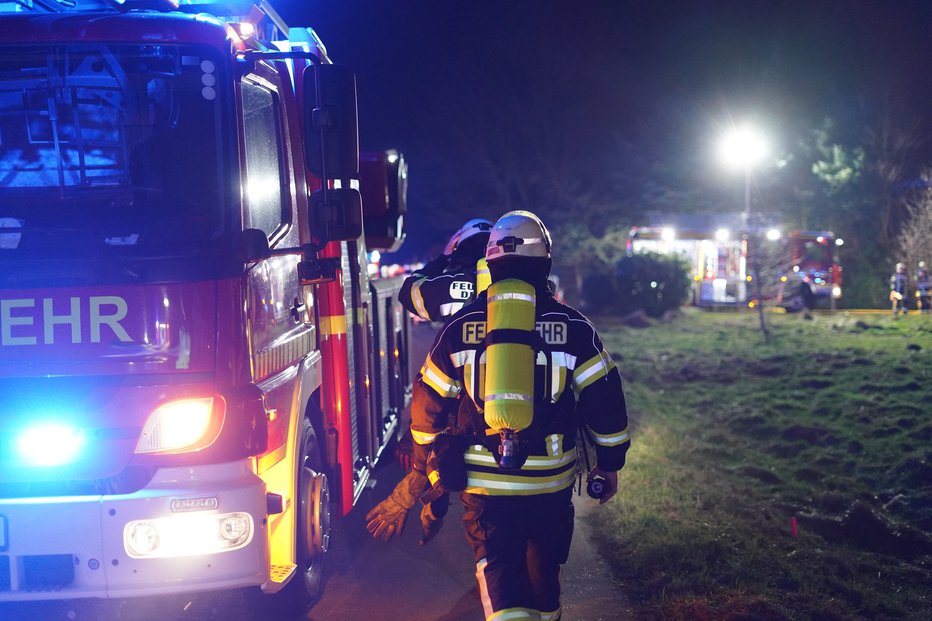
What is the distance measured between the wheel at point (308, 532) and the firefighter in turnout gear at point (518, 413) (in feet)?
3.88

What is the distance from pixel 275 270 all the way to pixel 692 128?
3191 cm

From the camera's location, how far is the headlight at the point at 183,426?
11.4ft

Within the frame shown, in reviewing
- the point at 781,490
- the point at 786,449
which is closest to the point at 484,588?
the point at 781,490

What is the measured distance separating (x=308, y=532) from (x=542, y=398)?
5.74ft

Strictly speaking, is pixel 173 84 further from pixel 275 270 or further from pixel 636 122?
pixel 636 122

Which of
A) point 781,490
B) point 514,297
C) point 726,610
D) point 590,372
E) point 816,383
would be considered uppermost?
point 514,297

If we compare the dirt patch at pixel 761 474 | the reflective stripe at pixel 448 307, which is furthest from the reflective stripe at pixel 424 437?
the dirt patch at pixel 761 474

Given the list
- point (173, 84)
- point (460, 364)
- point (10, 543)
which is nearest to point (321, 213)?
point (173, 84)

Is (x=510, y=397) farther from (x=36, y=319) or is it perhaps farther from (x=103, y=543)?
(x=36, y=319)

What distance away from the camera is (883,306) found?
82.2ft

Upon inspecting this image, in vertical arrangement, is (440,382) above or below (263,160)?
below

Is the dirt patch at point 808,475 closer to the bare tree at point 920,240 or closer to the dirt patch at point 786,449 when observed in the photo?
the dirt patch at point 786,449

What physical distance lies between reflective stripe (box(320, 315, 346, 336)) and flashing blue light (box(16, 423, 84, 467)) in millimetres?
1867

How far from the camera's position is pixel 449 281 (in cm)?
521
